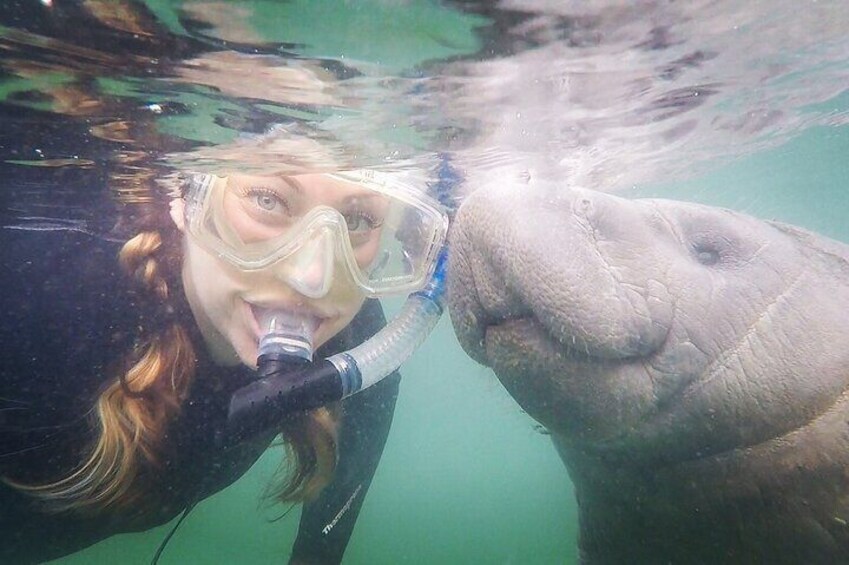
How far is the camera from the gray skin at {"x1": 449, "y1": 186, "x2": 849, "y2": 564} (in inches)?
104

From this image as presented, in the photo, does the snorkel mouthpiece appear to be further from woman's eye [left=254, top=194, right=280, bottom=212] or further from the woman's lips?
woman's eye [left=254, top=194, right=280, bottom=212]

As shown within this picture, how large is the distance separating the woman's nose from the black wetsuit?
1.03m

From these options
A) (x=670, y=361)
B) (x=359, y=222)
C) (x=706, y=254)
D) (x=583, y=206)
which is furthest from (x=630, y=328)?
(x=359, y=222)

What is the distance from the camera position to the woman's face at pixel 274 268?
167 inches

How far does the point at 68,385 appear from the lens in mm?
3916

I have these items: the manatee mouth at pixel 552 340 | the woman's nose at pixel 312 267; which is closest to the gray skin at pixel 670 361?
the manatee mouth at pixel 552 340

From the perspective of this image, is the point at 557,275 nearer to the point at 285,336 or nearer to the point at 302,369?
the point at 302,369

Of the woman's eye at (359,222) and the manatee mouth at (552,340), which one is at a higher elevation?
the manatee mouth at (552,340)

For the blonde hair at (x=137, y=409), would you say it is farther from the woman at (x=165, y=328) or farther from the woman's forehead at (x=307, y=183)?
the woman's forehead at (x=307, y=183)

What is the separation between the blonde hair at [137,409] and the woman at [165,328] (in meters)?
0.01

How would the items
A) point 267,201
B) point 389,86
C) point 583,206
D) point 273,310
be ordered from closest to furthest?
1. point 583,206
2. point 273,310
3. point 267,201
4. point 389,86

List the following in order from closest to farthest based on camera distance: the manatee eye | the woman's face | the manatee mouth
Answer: the manatee mouth → the manatee eye → the woman's face

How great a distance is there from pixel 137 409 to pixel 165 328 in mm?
597

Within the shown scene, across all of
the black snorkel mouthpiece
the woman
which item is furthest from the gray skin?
the woman
